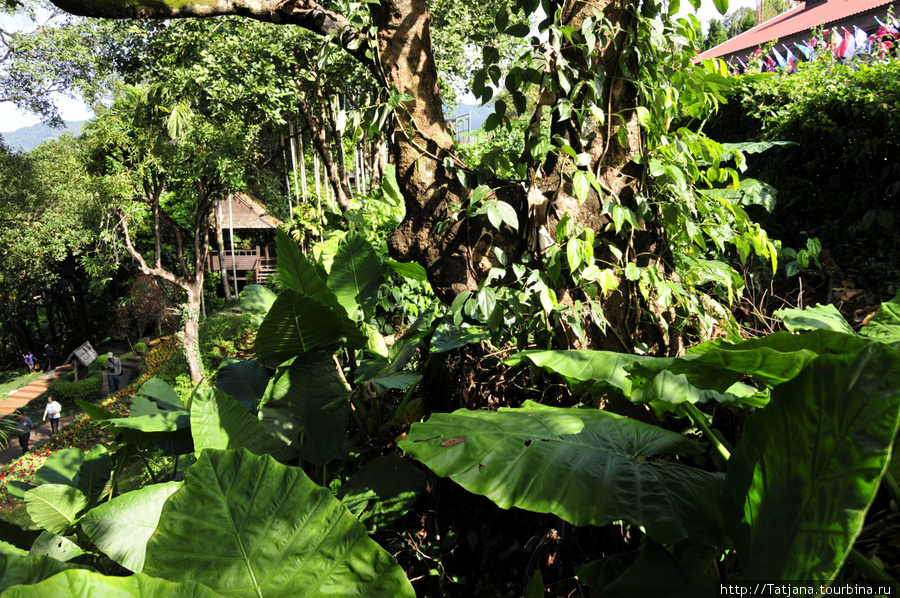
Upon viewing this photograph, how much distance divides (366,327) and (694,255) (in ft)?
5.27

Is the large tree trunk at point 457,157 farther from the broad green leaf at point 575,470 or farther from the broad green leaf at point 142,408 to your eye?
the broad green leaf at point 142,408

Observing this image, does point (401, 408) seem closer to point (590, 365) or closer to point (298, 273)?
point (298, 273)

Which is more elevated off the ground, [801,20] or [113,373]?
[801,20]

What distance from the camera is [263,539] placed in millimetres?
1190

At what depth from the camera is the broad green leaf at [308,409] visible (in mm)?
2180

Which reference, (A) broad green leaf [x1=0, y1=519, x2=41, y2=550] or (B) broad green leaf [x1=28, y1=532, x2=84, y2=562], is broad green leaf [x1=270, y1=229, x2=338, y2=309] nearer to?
(B) broad green leaf [x1=28, y1=532, x2=84, y2=562]

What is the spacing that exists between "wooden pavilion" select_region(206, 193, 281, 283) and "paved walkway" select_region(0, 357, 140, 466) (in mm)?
6404

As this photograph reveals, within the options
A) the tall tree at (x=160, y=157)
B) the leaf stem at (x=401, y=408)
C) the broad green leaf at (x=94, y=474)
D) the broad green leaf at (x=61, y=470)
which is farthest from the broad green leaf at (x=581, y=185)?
the tall tree at (x=160, y=157)

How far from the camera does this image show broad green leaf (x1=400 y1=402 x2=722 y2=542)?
1.18m

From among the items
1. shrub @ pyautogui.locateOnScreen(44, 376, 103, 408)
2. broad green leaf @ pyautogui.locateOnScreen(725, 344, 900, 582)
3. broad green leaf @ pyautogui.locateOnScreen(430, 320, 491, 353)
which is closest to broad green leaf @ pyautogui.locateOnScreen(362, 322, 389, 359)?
broad green leaf @ pyautogui.locateOnScreen(430, 320, 491, 353)

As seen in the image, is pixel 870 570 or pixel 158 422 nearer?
pixel 870 570

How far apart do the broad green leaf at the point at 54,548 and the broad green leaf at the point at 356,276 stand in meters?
1.36

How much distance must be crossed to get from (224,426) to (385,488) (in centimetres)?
64

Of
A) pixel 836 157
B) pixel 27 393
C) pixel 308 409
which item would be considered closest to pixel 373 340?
pixel 308 409
